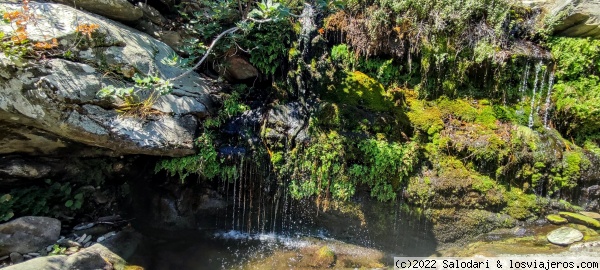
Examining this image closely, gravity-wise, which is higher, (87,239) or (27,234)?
(27,234)

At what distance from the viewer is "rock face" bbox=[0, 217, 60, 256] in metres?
5.03

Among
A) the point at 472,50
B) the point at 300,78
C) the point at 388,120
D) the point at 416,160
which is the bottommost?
the point at 416,160

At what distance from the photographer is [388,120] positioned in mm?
6508

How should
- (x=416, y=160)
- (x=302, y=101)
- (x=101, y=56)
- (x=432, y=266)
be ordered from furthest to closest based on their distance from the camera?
(x=302, y=101)
(x=416, y=160)
(x=432, y=266)
(x=101, y=56)

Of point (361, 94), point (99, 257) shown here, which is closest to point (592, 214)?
point (361, 94)

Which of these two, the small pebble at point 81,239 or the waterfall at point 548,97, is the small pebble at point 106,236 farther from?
the waterfall at point 548,97

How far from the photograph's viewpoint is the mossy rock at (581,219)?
6.00 metres

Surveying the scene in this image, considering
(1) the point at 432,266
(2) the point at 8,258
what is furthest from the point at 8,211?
(1) the point at 432,266

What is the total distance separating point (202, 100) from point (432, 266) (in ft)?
17.8

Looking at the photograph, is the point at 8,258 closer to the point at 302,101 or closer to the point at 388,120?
the point at 302,101

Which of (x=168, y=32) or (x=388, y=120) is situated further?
(x=168, y=32)

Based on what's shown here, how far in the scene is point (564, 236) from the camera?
229 inches

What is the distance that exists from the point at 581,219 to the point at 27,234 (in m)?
9.91

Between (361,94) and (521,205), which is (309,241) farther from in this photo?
(521,205)
